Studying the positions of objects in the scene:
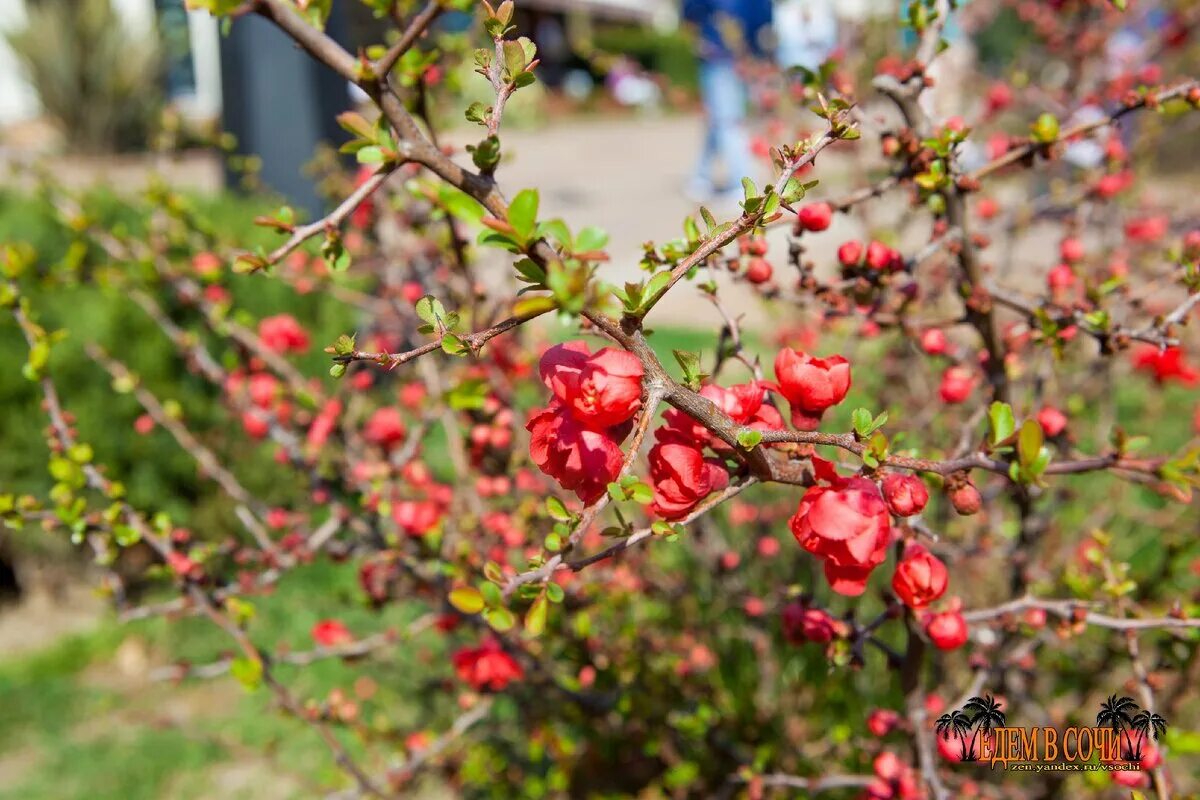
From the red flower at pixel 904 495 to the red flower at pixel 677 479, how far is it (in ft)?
0.55

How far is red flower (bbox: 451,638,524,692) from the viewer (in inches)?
59.5

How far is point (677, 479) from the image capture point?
809 mm

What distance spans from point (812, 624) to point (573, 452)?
1.56 feet

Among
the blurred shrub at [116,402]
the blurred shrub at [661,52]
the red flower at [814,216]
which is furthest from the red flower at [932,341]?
the blurred shrub at [661,52]

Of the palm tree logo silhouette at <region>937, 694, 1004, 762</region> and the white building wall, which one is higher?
the white building wall

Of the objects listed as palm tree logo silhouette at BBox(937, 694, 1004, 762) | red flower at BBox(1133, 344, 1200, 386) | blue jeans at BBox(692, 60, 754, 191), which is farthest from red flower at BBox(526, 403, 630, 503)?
blue jeans at BBox(692, 60, 754, 191)

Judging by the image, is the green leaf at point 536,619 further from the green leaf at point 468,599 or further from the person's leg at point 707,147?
the person's leg at point 707,147

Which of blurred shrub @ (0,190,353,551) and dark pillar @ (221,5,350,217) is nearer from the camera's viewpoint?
blurred shrub @ (0,190,353,551)

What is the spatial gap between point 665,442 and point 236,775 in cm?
A: 202

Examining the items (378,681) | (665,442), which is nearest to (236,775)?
(378,681)

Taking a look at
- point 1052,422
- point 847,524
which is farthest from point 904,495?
point 1052,422

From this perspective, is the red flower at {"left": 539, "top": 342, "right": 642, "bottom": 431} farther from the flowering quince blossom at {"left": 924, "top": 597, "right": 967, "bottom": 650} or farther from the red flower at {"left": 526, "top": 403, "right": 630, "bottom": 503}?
the flowering quince blossom at {"left": 924, "top": 597, "right": 967, "bottom": 650}

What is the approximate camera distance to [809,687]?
217cm
